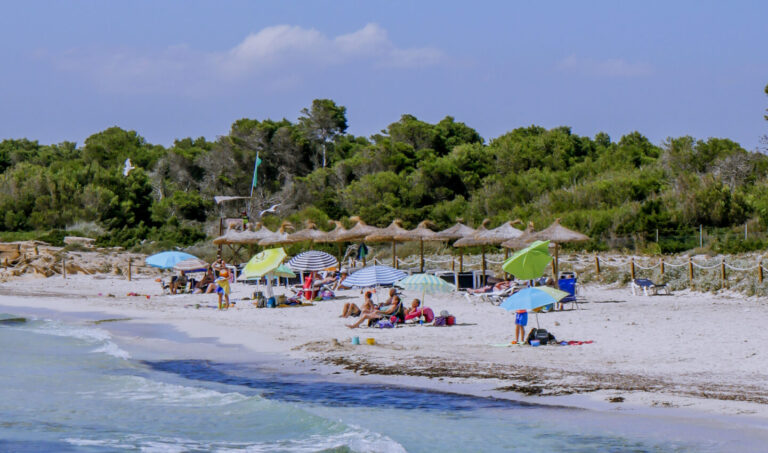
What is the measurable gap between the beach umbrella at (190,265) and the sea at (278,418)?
10725 mm

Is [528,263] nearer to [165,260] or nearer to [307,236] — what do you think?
[165,260]

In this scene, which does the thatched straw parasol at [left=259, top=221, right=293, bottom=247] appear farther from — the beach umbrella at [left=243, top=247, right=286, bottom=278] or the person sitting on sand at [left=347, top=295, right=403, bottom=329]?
the person sitting on sand at [left=347, top=295, right=403, bottom=329]

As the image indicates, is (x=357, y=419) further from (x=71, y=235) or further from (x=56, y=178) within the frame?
(x=56, y=178)

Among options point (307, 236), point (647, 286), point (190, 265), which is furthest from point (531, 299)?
point (307, 236)

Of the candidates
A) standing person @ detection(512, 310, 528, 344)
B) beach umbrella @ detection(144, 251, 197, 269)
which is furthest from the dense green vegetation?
standing person @ detection(512, 310, 528, 344)

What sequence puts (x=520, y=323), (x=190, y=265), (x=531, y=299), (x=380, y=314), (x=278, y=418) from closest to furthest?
(x=278, y=418), (x=531, y=299), (x=520, y=323), (x=380, y=314), (x=190, y=265)

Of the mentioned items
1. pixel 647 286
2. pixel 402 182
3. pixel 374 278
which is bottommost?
pixel 647 286

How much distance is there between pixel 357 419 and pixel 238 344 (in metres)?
6.29

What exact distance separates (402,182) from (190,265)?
1826 centimetres

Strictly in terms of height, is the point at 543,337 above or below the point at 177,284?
below

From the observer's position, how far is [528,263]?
45.6ft

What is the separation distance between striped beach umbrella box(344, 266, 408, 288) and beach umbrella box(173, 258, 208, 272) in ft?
29.4

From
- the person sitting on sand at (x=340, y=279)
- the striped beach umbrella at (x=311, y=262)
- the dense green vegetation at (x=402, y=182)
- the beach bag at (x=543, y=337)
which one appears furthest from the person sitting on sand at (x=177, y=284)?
the beach bag at (x=543, y=337)

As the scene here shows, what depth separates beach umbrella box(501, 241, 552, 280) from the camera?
543 inches
